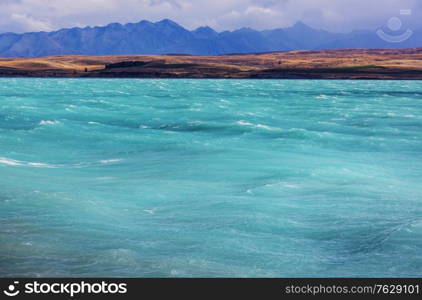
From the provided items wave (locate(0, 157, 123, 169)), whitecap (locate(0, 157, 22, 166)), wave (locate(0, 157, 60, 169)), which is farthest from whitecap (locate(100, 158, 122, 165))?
whitecap (locate(0, 157, 22, 166))

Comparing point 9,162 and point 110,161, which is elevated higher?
point 9,162

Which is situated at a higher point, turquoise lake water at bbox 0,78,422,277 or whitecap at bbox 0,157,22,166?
whitecap at bbox 0,157,22,166

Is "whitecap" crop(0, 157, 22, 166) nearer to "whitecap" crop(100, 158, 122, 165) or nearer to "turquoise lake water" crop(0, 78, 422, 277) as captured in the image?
"turquoise lake water" crop(0, 78, 422, 277)

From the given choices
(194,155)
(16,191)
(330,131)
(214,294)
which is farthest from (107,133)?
(214,294)

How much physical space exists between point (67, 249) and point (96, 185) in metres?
8.42

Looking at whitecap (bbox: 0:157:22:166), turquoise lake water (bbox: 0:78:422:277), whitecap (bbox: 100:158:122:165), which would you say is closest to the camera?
turquoise lake water (bbox: 0:78:422:277)

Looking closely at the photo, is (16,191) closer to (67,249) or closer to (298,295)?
(67,249)

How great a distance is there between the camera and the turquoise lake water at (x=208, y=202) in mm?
15305

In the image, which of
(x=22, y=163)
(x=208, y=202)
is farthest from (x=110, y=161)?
(x=208, y=202)

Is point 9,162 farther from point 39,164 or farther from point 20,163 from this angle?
point 39,164

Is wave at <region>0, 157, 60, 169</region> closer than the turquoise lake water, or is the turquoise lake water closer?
the turquoise lake water

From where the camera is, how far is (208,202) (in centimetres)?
2145

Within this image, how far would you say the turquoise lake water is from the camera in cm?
1530

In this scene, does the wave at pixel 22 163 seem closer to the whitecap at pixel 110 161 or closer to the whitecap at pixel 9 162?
the whitecap at pixel 9 162
